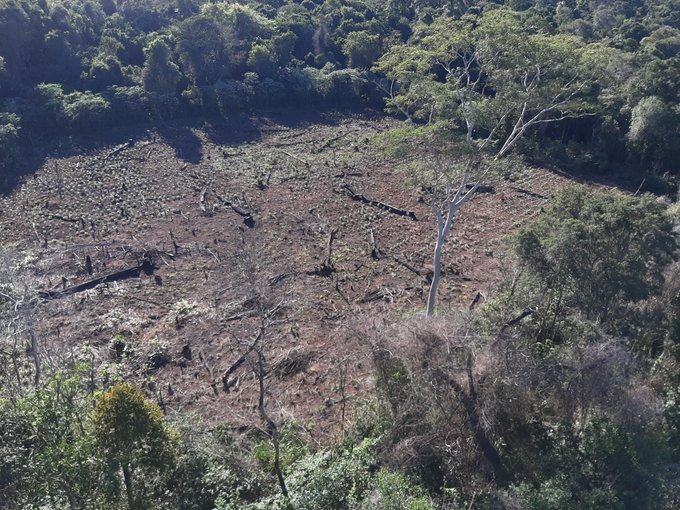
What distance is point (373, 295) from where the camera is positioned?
55.3ft

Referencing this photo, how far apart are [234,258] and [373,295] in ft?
17.1

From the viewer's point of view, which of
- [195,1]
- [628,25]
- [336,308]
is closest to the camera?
[336,308]

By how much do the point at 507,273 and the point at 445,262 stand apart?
15.3 ft

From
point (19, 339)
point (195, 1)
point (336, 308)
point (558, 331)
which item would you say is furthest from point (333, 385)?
point (195, 1)

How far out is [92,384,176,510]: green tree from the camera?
24.9 feet

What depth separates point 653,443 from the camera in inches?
324

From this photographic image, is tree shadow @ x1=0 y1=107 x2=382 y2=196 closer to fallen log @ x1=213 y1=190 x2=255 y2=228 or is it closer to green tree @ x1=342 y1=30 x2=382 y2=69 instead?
green tree @ x1=342 y1=30 x2=382 y2=69

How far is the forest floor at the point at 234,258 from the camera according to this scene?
13391mm

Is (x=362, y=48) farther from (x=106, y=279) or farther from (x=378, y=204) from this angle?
(x=106, y=279)

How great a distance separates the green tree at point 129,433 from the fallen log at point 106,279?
414 inches

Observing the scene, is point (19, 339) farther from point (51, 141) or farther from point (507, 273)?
point (51, 141)

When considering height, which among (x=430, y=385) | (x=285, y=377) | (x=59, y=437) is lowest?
(x=285, y=377)

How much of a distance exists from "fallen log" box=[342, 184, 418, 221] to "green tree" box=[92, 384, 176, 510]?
15.5m

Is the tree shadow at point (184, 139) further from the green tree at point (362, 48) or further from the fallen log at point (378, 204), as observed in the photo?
the green tree at point (362, 48)
